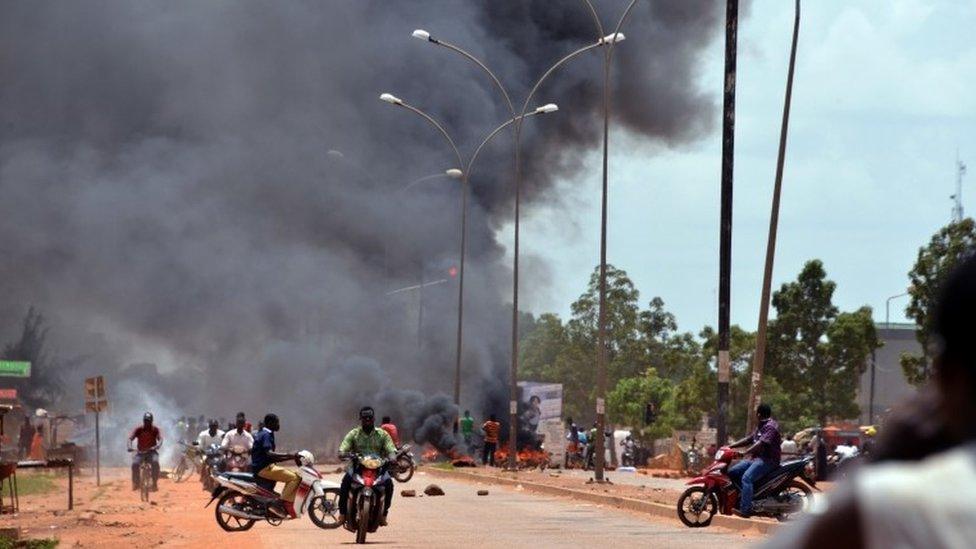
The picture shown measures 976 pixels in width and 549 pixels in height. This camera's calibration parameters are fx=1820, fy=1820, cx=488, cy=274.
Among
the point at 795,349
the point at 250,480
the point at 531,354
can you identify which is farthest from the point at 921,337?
the point at 531,354

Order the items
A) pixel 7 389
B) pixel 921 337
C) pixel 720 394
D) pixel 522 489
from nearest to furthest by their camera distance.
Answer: pixel 720 394 < pixel 522 489 < pixel 921 337 < pixel 7 389

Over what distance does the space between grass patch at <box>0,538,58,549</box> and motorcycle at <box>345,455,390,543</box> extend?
2.99 metres

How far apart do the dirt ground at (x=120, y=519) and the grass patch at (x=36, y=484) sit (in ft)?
1.38

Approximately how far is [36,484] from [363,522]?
2041cm

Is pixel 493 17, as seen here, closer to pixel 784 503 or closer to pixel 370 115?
pixel 370 115

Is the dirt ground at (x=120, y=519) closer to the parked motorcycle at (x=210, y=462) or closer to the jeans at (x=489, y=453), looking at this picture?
the parked motorcycle at (x=210, y=462)

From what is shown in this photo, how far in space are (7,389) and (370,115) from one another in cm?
1985

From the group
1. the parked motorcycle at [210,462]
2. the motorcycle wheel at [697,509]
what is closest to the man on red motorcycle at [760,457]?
the motorcycle wheel at [697,509]

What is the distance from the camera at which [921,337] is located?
46.6m

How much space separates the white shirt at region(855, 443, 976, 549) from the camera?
1911 millimetres

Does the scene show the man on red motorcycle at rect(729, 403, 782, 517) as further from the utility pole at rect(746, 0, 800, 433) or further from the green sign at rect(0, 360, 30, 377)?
the green sign at rect(0, 360, 30, 377)

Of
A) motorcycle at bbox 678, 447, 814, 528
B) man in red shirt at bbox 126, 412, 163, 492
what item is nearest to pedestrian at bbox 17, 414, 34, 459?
man in red shirt at bbox 126, 412, 163, 492

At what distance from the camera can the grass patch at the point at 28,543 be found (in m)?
Answer: 17.4

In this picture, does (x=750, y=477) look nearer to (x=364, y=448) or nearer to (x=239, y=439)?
(x=364, y=448)
